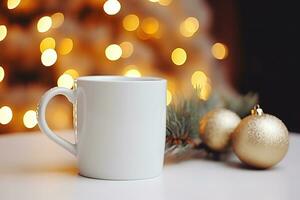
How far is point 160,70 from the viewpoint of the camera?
1318 millimetres

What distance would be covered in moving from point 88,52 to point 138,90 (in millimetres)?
693

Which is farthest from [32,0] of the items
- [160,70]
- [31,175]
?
[31,175]

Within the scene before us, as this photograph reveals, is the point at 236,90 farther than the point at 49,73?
Yes

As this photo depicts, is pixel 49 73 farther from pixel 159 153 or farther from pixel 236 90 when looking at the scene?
pixel 159 153

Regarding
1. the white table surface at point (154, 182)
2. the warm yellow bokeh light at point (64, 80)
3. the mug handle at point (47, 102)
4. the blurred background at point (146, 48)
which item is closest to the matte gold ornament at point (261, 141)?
the white table surface at point (154, 182)

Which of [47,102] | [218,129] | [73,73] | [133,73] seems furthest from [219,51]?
[47,102]

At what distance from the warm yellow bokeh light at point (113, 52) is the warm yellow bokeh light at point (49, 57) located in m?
0.12

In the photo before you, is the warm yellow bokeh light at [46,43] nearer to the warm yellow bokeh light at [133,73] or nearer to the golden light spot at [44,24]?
the golden light spot at [44,24]

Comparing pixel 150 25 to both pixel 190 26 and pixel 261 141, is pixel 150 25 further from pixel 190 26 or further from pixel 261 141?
pixel 261 141

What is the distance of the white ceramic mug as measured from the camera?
0.57 m

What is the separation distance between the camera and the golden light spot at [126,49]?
4.23 feet

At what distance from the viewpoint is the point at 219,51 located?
1368mm

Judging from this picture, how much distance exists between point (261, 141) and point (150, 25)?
0.73 meters

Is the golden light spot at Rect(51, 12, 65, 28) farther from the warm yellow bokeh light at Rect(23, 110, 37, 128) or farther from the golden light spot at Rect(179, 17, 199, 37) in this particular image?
the golden light spot at Rect(179, 17, 199, 37)
